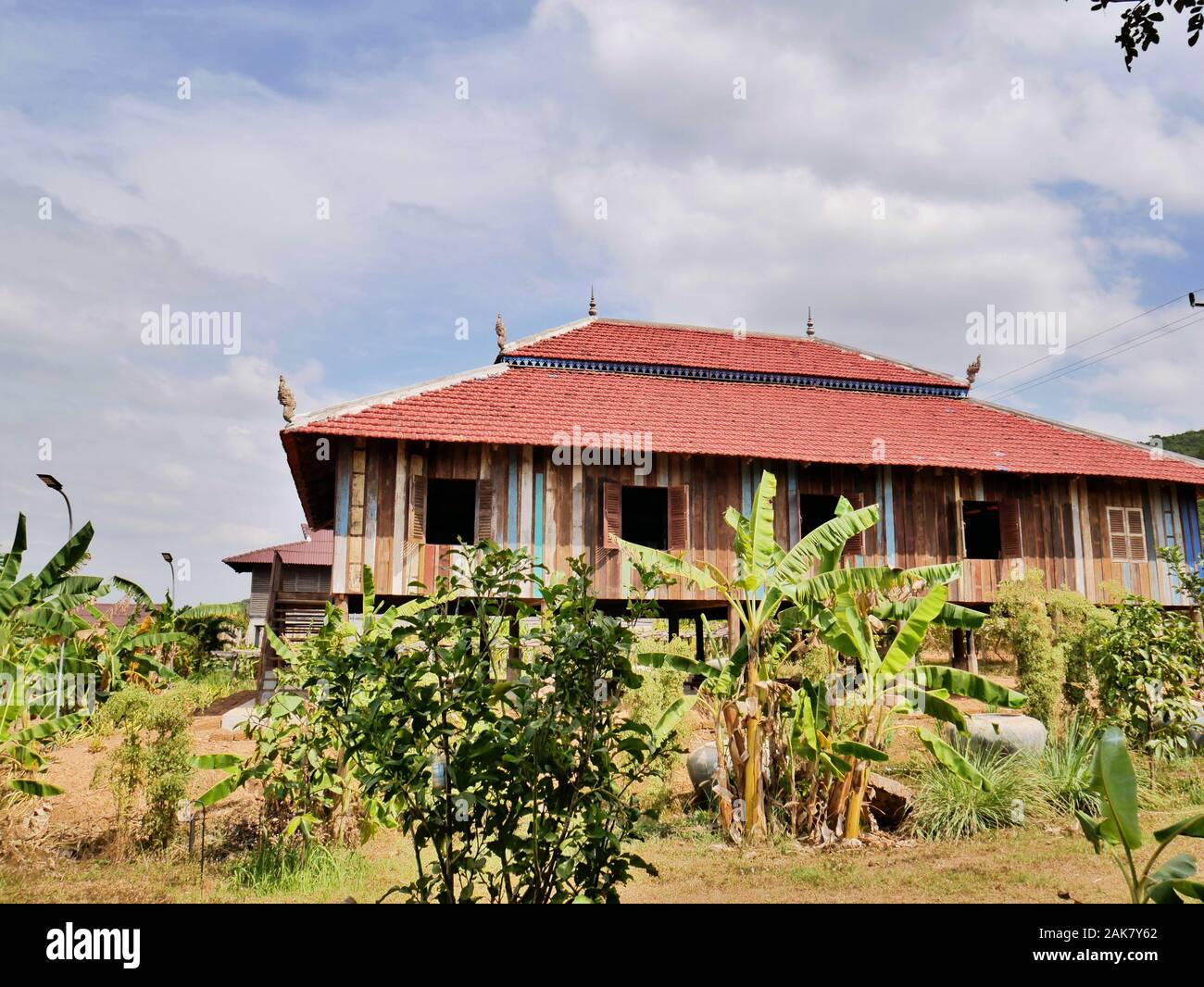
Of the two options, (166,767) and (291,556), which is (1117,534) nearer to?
(166,767)

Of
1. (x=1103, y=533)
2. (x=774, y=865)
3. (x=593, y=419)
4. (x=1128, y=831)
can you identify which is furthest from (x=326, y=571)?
(x=1128, y=831)

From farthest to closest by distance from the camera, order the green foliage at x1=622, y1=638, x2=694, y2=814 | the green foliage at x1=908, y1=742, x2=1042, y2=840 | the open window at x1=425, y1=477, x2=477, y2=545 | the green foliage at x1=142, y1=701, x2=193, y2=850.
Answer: the open window at x1=425, y1=477, x2=477, y2=545, the green foliage at x1=622, y1=638, x2=694, y2=814, the green foliage at x1=908, y1=742, x2=1042, y2=840, the green foliage at x1=142, y1=701, x2=193, y2=850

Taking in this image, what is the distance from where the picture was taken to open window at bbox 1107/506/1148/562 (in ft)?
56.9

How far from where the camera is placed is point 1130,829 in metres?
4.08

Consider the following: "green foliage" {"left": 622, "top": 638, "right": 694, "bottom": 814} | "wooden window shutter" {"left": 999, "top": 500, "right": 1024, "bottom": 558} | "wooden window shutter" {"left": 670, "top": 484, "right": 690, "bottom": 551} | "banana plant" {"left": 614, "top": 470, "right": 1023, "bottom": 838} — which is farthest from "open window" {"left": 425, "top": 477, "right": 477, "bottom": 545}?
"banana plant" {"left": 614, "top": 470, "right": 1023, "bottom": 838}

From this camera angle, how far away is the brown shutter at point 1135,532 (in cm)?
1745

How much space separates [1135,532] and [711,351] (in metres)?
9.28

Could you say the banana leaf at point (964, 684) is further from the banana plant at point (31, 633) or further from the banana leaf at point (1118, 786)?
the banana plant at point (31, 633)

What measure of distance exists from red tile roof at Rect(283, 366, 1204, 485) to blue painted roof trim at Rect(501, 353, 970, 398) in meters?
0.18

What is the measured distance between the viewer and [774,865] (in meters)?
7.40

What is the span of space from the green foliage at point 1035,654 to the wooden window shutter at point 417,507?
8.97 m

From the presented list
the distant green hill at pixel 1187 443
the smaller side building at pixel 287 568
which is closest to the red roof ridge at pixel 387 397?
the smaller side building at pixel 287 568

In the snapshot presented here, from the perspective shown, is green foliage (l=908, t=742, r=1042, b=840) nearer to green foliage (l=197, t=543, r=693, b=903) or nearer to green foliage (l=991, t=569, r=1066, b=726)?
green foliage (l=991, t=569, r=1066, b=726)
